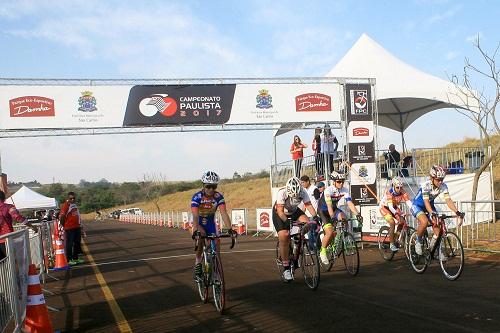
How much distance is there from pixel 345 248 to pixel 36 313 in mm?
6186

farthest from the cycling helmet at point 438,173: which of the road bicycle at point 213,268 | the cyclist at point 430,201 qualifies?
the road bicycle at point 213,268

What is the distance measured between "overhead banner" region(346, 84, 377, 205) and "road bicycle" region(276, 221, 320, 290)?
10194mm

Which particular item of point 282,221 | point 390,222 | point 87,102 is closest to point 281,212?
point 282,221

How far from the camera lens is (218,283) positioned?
7699mm

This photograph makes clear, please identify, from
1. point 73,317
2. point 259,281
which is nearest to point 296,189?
point 259,281

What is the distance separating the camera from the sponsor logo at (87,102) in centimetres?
1869

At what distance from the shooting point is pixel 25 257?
740 cm

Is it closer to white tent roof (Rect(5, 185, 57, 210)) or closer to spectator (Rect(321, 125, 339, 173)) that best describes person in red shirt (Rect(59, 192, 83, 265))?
spectator (Rect(321, 125, 339, 173))

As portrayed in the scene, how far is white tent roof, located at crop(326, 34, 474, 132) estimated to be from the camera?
2063cm

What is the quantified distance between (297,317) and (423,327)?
1613 millimetres

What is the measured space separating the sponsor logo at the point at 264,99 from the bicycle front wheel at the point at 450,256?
36.5 feet

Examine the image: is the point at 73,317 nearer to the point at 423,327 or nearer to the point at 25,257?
the point at 25,257

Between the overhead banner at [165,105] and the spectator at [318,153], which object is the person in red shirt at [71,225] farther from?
the spectator at [318,153]

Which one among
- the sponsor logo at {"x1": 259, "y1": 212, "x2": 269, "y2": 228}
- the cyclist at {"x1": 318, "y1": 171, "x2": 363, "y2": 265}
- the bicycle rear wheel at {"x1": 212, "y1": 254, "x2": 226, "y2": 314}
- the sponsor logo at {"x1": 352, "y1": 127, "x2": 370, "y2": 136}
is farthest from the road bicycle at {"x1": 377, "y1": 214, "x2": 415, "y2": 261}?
the sponsor logo at {"x1": 259, "y1": 212, "x2": 269, "y2": 228}
